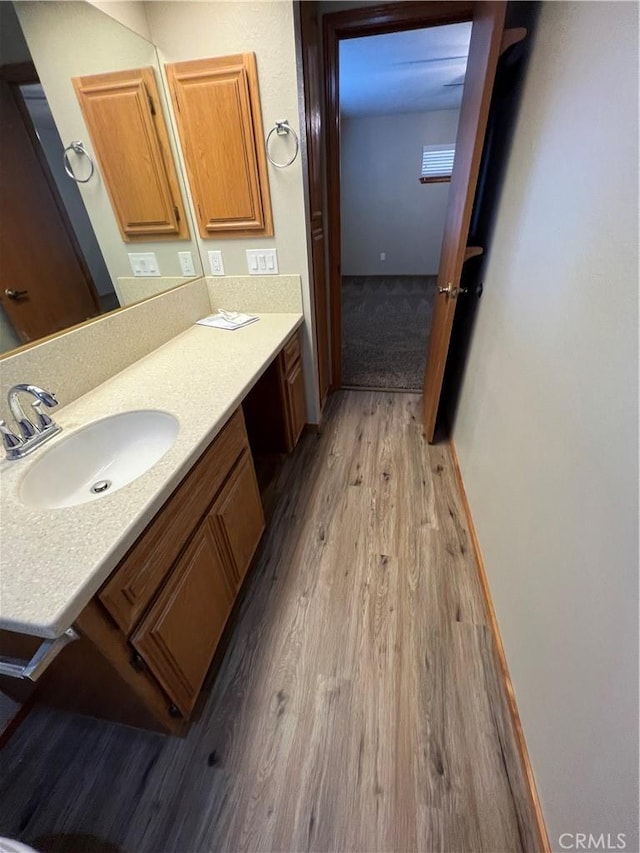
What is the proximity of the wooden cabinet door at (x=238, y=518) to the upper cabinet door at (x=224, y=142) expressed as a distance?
125cm

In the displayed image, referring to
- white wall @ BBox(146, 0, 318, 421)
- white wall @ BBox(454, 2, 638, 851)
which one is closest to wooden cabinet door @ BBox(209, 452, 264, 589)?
white wall @ BBox(454, 2, 638, 851)

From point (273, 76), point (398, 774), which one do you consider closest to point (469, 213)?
point (273, 76)

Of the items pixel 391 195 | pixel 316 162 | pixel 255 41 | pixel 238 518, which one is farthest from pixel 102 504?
pixel 391 195

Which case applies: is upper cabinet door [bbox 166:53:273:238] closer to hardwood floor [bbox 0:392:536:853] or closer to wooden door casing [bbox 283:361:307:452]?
wooden door casing [bbox 283:361:307:452]

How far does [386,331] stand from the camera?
3834mm

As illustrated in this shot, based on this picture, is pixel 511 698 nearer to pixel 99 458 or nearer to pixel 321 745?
pixel 321 745

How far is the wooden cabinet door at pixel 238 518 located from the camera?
3.63 ft

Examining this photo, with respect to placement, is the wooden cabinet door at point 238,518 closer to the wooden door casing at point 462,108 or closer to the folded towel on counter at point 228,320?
the folded towel on counter at point 228,320

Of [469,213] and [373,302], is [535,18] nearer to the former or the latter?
[469,213]

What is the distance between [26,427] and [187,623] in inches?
27.0

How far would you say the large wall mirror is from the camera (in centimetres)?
96

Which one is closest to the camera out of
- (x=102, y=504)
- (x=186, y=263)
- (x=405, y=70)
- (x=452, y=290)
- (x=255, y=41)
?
(x=102, y=504)

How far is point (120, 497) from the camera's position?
2.43 ft

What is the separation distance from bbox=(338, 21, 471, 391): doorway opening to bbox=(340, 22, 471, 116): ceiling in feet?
0.04
